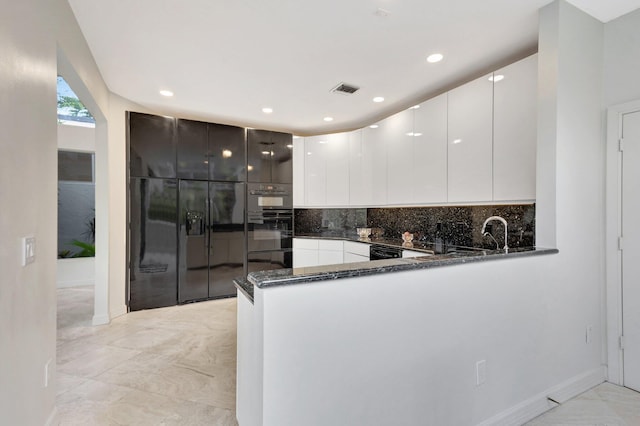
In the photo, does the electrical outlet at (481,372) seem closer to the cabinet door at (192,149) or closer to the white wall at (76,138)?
the cabinet door at (192,149)

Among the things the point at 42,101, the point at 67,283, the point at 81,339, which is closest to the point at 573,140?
the point at 42,101

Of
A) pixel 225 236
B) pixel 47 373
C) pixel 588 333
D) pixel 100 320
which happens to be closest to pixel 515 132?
pixel 588 333

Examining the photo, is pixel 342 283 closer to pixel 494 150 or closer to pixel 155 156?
pixel 494 150

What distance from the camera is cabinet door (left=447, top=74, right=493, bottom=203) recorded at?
254cm

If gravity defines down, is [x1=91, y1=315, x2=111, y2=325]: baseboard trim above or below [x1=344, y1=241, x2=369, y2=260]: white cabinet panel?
below

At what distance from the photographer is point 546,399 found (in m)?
1.92

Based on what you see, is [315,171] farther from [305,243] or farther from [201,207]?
[201,207]

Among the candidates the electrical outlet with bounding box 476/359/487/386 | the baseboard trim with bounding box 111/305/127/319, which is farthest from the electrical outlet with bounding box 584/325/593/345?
the baseboard trim with bounding box 111/305/127/319

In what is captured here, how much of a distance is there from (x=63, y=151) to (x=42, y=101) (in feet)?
14.4

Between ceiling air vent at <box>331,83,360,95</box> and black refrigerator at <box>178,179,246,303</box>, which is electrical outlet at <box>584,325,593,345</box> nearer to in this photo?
ceiling air vent at <box>331,83,360,95</box>

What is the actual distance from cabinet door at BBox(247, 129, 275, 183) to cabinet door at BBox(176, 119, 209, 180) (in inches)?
24.9

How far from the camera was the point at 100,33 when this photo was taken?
2.24 metres

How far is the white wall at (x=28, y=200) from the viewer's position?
3.93 feet

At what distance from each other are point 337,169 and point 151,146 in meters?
2.59
